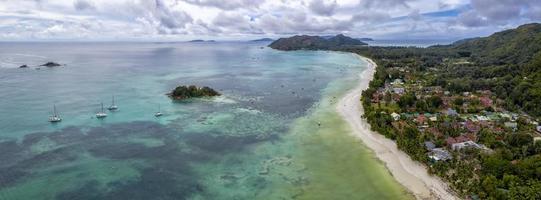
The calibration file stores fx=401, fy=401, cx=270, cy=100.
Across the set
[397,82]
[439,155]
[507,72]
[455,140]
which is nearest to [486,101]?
[397,82]

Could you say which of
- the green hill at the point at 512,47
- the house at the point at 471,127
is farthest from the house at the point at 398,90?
the green hill at the point at 512,47

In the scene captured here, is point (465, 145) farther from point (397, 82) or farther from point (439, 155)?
point (397, 82)

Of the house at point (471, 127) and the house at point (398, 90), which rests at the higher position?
the house at point (398, 90)

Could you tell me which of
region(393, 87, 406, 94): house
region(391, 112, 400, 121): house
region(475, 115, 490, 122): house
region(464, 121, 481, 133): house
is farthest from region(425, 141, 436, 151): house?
region(393, 87, 406, 94): house

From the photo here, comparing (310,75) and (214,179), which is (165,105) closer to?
(214,179)

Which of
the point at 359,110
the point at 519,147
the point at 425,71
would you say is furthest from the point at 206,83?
the point at 519,147

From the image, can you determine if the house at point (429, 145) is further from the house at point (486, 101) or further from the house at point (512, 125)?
the house at point (486, 101)
